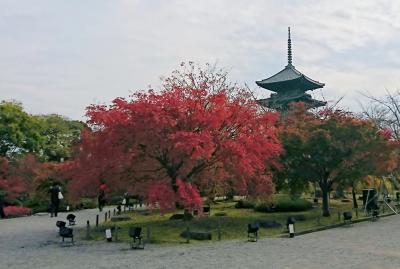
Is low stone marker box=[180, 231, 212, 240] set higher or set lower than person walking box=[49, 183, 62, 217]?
lower

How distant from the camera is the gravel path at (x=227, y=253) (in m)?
13.0

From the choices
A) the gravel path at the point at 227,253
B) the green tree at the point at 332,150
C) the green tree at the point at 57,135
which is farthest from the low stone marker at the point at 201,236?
the green tree at the point at 57,135

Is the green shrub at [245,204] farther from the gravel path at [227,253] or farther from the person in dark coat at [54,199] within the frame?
the person in dark coat at [54,199]

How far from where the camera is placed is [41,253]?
51.8 ft

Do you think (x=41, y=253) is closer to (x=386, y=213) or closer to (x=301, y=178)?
(x=301, y=178)

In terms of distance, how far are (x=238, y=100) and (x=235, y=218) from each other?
22.6 ft

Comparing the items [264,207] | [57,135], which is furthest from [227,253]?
[57,135]

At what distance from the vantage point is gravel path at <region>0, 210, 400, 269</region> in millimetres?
12961

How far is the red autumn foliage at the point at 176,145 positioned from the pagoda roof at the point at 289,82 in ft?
92.4

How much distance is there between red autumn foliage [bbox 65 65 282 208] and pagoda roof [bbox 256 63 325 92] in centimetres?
2815

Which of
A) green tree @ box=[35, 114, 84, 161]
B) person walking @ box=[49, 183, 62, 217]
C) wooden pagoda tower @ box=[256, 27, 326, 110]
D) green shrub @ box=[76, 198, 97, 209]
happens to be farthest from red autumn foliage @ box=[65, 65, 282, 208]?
wooden pagoda tower @ box=[256, 27, 326, 110]

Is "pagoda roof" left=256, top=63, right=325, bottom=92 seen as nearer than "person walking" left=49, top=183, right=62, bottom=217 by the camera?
No

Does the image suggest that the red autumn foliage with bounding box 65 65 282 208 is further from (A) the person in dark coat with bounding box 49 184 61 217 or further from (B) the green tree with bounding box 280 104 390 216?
(A) the person in dark coat with bounding box 49 184 61 217

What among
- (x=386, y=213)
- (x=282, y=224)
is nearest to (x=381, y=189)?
(x=386, y=213)
